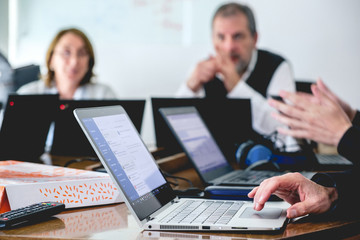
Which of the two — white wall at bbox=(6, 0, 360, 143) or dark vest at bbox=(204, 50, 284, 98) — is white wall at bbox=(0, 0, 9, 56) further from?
dark vest at bbox=(204, 50, 284, 98)

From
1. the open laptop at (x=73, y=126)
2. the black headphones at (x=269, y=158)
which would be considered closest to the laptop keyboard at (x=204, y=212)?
the black headphones at (x=269, y=158)

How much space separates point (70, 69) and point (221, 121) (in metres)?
1.63

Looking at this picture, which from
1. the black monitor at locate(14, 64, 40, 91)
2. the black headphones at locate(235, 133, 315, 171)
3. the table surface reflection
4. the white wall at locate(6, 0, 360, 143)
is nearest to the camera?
the table surface reflection

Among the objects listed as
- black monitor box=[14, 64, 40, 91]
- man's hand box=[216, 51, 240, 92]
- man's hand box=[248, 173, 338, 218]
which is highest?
black monitor box=[14, 64, 40, 91]

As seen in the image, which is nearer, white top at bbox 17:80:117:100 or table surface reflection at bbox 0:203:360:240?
table surface reflection at bbox 0:203:360:240

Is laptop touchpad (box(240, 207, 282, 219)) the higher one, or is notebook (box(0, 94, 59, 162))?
notebook (box(0, 94, 59, 162))

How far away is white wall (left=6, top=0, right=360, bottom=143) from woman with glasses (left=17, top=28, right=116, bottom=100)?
59cm

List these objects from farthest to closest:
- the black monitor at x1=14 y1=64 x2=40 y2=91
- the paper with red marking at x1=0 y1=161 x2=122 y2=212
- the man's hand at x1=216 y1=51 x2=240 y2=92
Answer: the man's hand at x1=216 y1=51 x2=240 y2=92
the black monitor at x1=14 y1=64 x2=40 y2=91
the paper with red marking at x1=0 y1=161 x2=122 y2=212

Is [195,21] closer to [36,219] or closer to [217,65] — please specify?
[217,65]

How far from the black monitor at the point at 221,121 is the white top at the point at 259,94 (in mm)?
349

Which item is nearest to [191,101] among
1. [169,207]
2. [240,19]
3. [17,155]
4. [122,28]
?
[17,155]

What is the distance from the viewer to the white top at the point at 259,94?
2643 millimetres

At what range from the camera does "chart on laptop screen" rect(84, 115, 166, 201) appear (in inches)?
37.4

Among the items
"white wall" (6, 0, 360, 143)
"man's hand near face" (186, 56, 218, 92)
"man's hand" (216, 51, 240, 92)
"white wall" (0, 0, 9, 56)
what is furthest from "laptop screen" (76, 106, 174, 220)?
"white wall" (0, 0, 9, 56)
